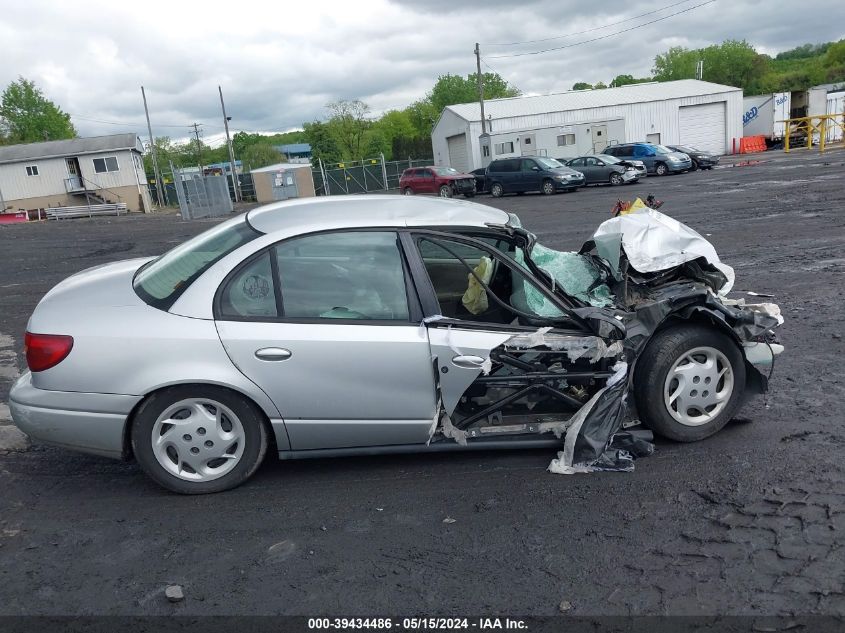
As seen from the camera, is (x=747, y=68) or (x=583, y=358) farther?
(x=747, y=68)

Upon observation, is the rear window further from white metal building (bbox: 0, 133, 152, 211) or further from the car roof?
white metal building (bbox: 0, 133, 152, 211)

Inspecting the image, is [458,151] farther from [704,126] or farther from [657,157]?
[657,157]

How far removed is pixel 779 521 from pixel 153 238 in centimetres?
1988

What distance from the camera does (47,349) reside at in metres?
3.83

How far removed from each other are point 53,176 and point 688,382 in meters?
53.3

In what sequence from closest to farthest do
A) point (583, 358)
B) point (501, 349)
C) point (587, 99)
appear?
point (501, 349), point (583, 358), point (587, 99)

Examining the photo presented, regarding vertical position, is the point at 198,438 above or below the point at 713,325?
below

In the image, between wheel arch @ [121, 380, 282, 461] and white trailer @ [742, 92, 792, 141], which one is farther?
white trailer @ [742, 92, 792, 141]

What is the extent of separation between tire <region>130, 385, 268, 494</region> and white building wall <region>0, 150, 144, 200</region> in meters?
50.3

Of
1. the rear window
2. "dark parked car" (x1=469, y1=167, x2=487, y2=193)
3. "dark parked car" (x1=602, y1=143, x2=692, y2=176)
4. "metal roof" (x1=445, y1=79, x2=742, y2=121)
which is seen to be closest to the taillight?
the rear window

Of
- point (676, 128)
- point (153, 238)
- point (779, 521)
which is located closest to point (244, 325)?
point (779, 521)

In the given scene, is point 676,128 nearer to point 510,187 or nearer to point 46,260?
point 510,187

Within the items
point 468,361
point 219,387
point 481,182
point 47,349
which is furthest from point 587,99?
point 47,349

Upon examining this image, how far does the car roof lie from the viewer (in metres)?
4.14
